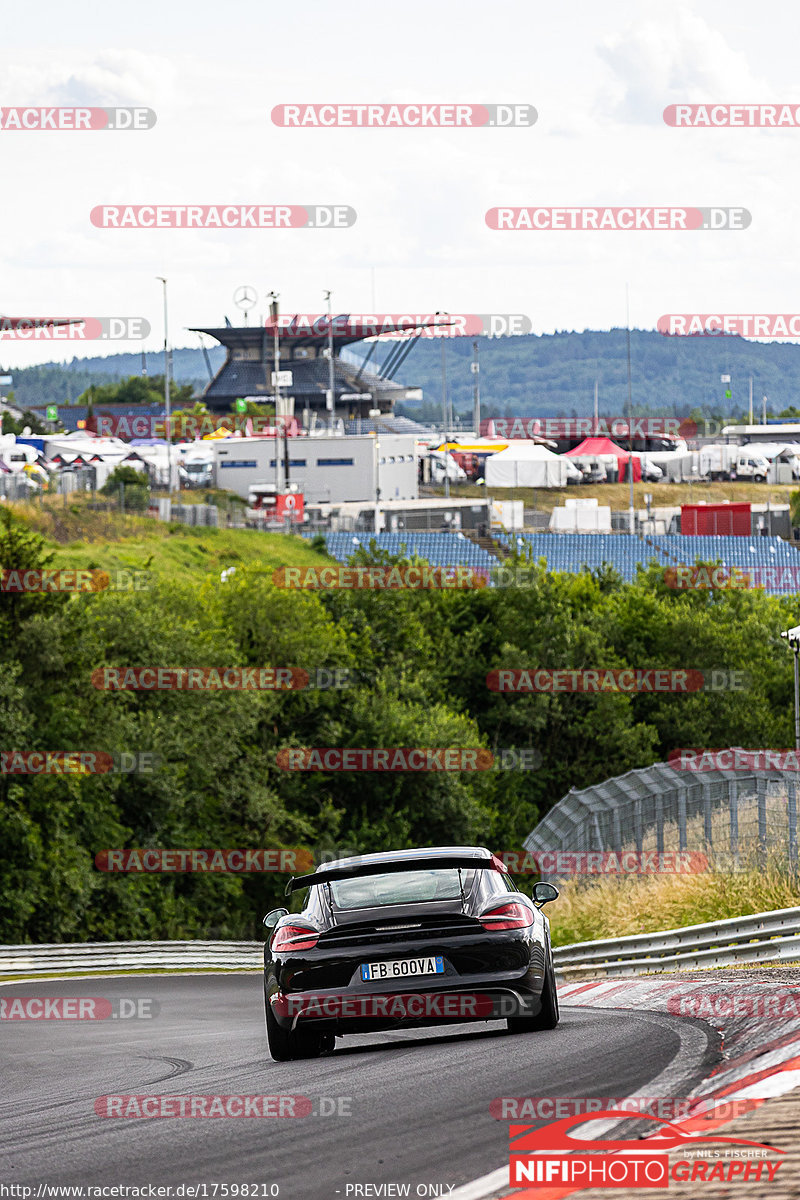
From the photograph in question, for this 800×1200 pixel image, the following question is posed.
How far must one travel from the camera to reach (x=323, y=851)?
39938 mm

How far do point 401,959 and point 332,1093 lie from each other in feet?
4.34

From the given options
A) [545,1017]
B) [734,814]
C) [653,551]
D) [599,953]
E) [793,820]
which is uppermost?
[545,1017]

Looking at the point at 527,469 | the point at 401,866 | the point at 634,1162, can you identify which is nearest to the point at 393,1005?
the point at 401,866

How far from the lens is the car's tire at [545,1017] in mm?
8953

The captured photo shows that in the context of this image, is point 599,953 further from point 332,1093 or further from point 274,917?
point 332,1093

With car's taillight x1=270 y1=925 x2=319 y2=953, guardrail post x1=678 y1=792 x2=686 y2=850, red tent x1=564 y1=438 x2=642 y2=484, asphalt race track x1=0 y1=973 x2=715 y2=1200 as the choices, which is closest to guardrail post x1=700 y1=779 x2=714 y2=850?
guardrail post x1=678 y1=792 x2=686 y2=850

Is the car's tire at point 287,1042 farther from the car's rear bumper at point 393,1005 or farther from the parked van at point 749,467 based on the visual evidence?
the parked van at point 749,467

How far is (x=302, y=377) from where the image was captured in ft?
516

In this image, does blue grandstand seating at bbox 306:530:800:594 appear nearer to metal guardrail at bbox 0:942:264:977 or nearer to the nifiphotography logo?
metal guardrail at bbox 0:942:264:977

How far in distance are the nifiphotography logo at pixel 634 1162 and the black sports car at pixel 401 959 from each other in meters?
2.80

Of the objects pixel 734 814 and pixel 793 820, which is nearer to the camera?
pixel 793 820

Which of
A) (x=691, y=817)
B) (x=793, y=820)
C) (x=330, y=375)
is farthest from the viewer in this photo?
(x=330, y=375)

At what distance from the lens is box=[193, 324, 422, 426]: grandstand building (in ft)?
504

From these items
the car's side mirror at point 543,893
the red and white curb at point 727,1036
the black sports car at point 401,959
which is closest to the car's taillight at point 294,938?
the black sports car at point 401,959
